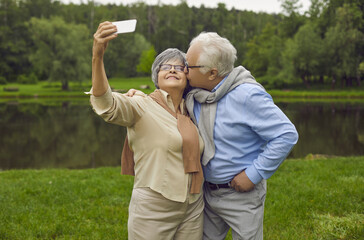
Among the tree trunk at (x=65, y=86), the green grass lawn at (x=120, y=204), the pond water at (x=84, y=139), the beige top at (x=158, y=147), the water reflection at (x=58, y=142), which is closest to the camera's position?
the beige top at (x=158, y=147)

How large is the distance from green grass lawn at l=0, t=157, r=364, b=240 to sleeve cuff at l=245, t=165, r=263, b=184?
208cm

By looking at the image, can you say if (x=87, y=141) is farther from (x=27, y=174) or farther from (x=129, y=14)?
(x=129, y=14)

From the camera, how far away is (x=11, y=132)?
1653 centimetres

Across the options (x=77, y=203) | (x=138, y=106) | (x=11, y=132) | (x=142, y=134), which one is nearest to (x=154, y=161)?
(x=142, y=134)

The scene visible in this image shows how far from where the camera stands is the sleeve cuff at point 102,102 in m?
2.09

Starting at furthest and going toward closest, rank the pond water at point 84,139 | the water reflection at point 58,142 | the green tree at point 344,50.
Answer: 1. the green tree at point 344,50
2. the pond water at point 84,139
3. the water reflection at point 58,142

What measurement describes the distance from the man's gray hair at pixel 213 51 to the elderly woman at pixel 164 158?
174 millimetres

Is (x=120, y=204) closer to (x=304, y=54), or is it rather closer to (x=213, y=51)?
(x=213, y=51)

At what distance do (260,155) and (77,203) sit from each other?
4011 mm

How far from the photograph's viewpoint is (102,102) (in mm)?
2092

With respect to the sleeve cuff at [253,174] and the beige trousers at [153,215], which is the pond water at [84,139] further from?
the beige trousers at [153,215]

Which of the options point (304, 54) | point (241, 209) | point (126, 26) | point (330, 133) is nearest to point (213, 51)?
point (126, 26)

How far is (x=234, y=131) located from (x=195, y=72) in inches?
18.9

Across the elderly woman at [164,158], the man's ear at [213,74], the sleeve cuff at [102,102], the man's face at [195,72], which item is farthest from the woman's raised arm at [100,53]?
the man's ear at [213,74]
